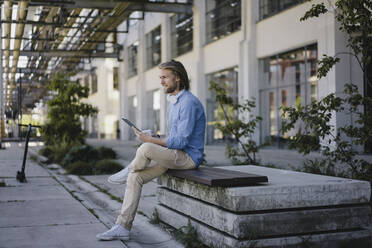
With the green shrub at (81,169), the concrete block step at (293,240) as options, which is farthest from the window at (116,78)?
the concrete block step at (293,240)

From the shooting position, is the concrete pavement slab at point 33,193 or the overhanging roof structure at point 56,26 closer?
the concrete pavement slab at point 33,193

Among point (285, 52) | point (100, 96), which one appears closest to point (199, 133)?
point (285, 52)

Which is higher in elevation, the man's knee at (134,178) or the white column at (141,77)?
the white column at (141,77)

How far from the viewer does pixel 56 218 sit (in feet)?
16.6

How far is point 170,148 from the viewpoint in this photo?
421cm

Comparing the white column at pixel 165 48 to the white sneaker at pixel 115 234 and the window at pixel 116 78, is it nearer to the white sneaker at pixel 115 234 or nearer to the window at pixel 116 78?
the window at pixel 116 78

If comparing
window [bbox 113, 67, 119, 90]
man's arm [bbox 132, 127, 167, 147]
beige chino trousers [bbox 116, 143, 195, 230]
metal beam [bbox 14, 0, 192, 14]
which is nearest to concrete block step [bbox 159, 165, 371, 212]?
beige chino trousers [bbox 116, 143, 195, 230]

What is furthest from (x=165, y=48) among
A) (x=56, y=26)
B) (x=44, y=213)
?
(x=44, y=213)

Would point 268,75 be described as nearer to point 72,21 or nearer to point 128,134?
point 72,21

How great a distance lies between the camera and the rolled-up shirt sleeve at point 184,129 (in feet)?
13.6

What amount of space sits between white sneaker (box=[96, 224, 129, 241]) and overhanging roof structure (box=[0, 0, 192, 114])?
51.1ft

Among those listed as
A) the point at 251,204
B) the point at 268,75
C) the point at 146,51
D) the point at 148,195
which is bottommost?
the point at 148,195

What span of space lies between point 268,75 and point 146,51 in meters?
16.1

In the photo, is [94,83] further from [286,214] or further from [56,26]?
[286,214]
